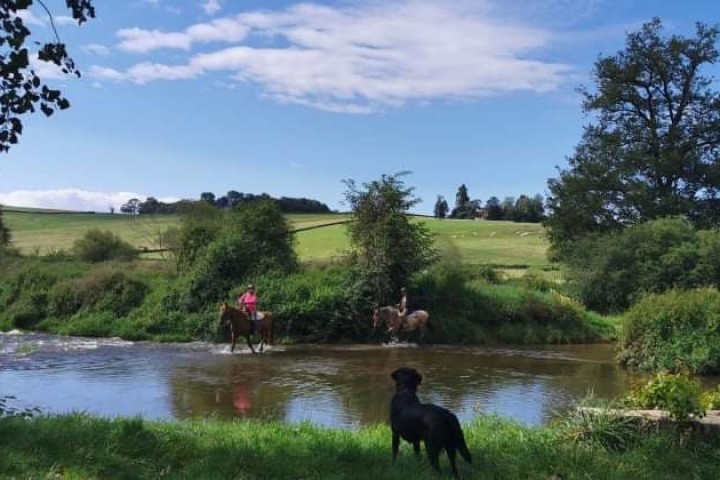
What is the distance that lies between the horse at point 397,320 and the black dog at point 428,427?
18573mm

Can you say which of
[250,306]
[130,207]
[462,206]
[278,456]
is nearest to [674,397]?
[278,456]

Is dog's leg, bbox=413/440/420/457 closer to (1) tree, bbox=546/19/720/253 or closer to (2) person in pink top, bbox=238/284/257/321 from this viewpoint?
(2) person in pink top, bbox=238/284/257/321

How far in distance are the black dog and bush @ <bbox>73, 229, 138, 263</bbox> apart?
41.7 metres

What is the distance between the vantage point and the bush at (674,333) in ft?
64.9

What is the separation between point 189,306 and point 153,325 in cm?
160

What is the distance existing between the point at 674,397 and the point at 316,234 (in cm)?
5854

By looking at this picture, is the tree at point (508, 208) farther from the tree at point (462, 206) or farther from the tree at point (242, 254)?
the tree at point (242, 254)

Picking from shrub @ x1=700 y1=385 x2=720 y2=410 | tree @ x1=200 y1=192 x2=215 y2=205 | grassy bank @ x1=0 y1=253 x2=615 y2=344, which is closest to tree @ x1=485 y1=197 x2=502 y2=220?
tree @ x1=200 y1=192 x2=215 y2=205

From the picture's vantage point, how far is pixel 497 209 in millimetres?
107000

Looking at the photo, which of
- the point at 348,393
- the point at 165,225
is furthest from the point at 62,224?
the point at 348,393

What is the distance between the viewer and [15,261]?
129 ft

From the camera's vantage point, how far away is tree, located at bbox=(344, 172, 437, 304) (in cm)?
2808

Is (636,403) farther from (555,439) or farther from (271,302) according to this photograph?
(271,302)

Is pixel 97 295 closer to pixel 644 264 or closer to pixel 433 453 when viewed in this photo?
pixel 644 264
